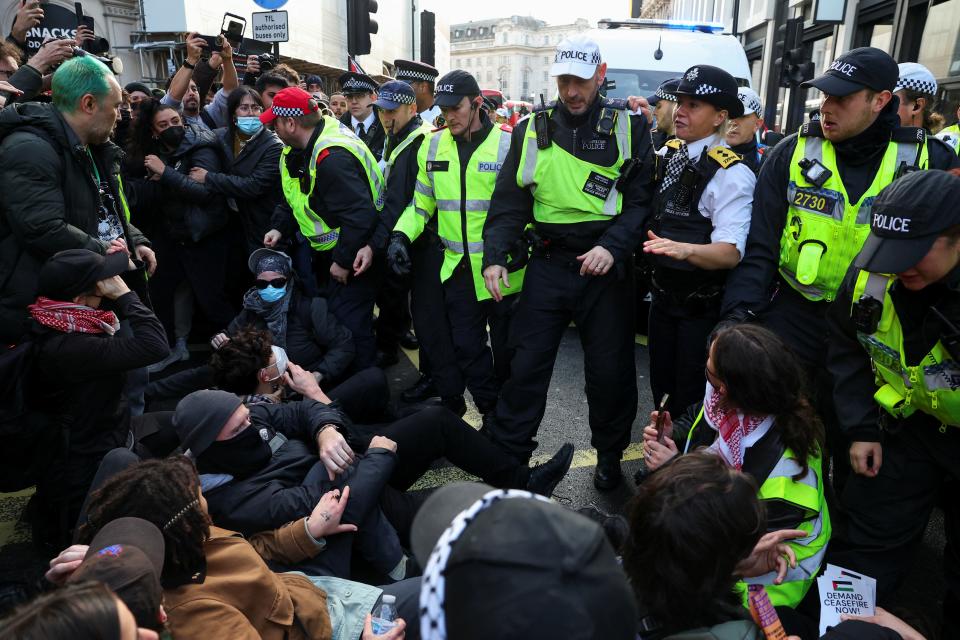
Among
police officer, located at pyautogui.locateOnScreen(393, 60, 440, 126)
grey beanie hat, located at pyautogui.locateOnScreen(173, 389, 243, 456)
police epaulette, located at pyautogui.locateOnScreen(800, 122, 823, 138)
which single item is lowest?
grey beanie hat, located at pyautogui.locateOnScreen(173, 389, 243, 456)

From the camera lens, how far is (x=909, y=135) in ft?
8.48

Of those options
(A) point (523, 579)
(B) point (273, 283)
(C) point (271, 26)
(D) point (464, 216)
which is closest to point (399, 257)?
(D) point (464, 216)

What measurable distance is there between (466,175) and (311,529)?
2253 millimetres

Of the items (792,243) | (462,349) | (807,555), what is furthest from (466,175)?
(807,555)

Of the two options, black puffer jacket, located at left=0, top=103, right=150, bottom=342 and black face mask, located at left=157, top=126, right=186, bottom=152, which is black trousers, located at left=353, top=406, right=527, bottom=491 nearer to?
black puffer jacket, located at left=0, top=103, right=150, bottom=342

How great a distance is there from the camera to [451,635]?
2.98 ft

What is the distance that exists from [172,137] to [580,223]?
3264 mm

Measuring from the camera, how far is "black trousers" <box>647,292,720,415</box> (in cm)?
313

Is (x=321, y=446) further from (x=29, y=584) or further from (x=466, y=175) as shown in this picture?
(x=466, y=175)

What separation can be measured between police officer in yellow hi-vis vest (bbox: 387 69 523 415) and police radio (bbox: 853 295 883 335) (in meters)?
1.90

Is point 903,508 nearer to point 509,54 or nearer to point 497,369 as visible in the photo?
point 497,369

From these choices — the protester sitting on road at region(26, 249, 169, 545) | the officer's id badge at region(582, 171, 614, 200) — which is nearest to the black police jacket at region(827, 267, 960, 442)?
the officer's id badge at region(582, 171, 614, 200)

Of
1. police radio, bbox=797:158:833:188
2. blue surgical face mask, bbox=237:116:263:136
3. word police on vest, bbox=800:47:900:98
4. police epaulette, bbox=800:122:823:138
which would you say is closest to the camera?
word police on vest, bbox=800:47:900:98

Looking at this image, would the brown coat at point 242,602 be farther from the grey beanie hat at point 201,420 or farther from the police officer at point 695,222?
the police officer at point 695,222
